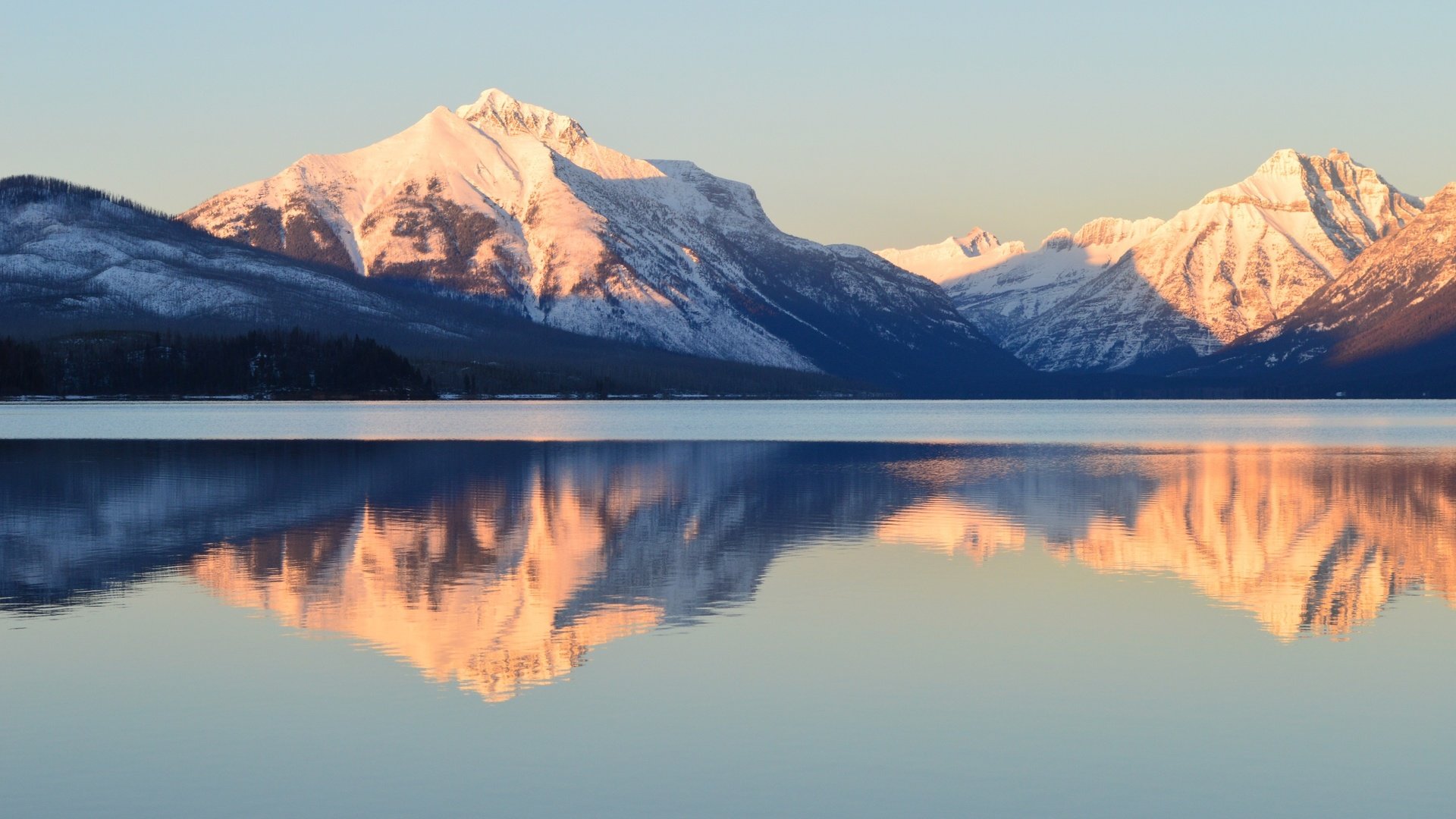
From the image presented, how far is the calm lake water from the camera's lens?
882 inches

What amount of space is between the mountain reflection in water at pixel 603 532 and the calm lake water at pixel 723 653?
0.24 m

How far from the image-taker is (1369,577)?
42562mm

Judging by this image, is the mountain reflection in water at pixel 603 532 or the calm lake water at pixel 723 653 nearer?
the calm lake water at pixel 723 653

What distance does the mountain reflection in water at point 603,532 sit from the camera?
120ft

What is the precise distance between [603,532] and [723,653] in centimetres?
2228

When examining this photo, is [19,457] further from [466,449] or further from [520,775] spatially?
[520,775]

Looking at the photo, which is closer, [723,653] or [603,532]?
[723,653]

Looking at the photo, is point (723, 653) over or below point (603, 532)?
below

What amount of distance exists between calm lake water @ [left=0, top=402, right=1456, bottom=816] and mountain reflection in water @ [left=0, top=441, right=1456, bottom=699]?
24 centimetres

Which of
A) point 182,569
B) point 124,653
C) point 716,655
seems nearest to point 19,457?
point 182,569

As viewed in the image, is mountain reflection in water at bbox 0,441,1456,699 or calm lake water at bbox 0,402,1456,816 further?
mountain reflection in water at bbox 0,441,1456,699

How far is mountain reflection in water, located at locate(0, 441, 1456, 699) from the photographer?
3656cm

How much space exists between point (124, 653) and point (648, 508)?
3237cm

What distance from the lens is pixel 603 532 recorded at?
5344 cm
